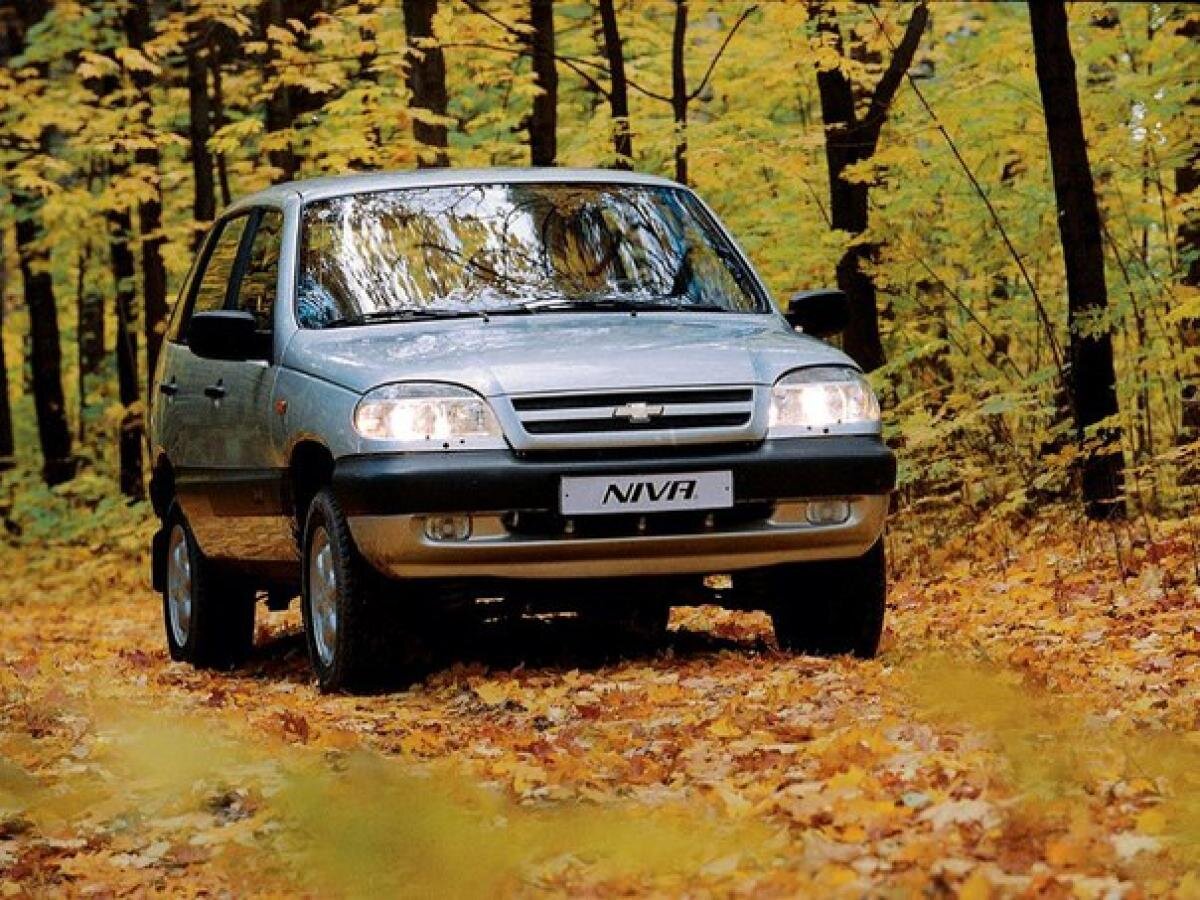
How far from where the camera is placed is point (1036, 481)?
12.2 meters

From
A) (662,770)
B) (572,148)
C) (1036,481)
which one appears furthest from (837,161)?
(662,770)

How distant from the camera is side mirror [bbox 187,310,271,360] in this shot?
847cm

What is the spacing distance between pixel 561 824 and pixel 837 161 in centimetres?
1074

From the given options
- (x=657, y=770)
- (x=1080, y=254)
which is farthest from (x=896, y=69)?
(x=657, y=770)

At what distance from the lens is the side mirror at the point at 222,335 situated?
847cm

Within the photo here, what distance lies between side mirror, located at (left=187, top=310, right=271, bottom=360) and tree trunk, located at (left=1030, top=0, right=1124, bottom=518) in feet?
17.0

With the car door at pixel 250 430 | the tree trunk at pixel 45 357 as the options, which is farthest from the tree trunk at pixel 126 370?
the car door at pixel 250 430

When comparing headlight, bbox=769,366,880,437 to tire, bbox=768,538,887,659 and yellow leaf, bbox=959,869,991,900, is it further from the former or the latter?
yellow leaf, bbox=959,869,991,900

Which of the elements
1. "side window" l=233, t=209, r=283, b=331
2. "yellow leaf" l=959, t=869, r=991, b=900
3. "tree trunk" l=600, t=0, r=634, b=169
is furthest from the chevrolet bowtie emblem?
"tree trunk" l=600, t=0, r=634, b=169

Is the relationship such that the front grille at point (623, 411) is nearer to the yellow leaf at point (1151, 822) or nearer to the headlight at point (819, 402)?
the headlight at point (819, 402)

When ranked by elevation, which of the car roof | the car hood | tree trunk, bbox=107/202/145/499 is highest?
the car roof

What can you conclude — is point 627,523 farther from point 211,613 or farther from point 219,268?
point 219,268

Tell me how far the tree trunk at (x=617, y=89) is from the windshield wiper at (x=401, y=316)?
22.3 ft

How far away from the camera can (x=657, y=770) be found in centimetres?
588
